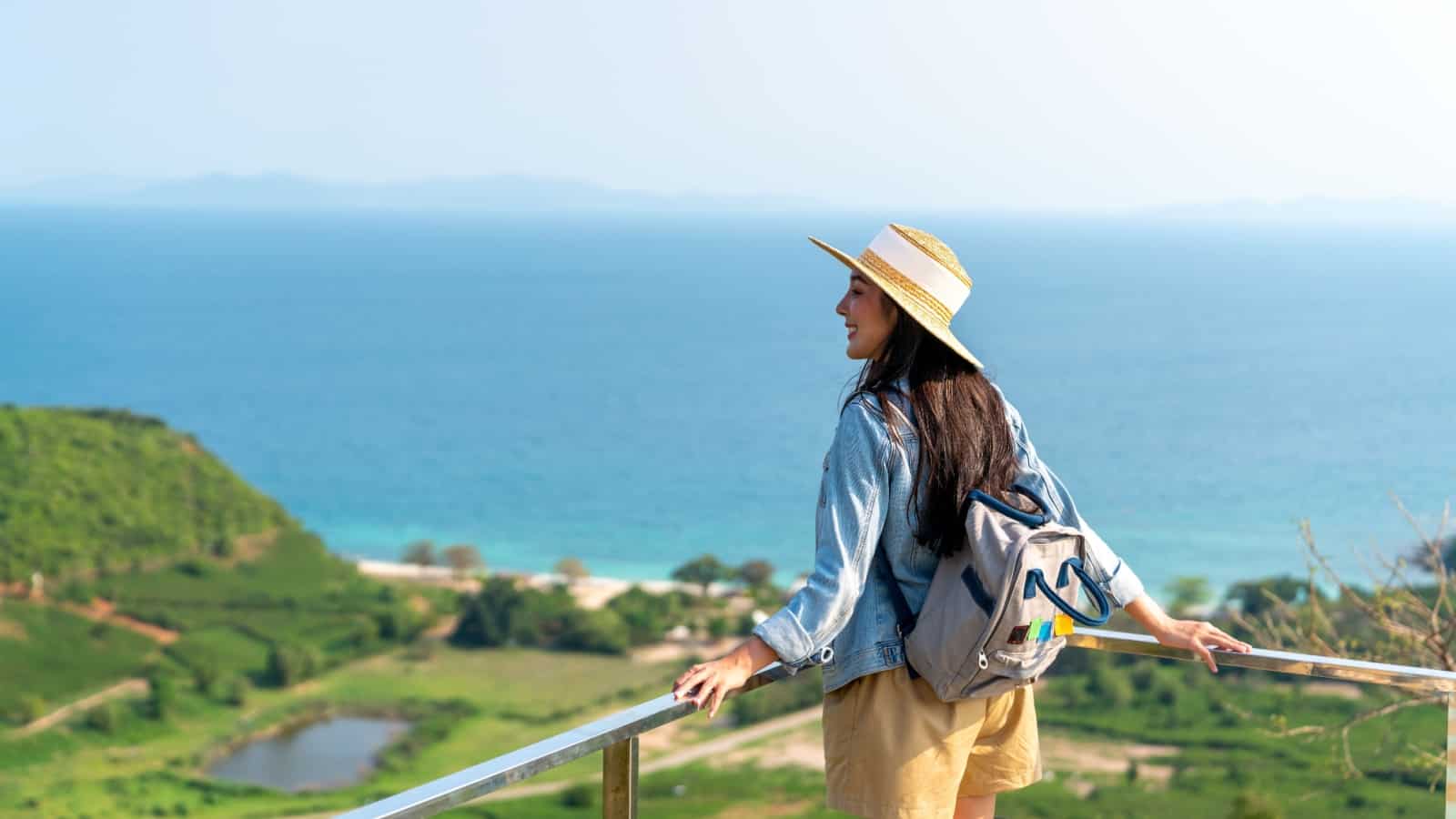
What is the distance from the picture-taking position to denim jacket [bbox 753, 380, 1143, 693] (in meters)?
1.79

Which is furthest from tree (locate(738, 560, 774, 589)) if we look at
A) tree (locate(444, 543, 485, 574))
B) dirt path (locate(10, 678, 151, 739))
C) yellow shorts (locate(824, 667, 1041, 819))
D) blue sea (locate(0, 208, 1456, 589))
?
yellow shorts (locate(824, 667, 1041, 819))

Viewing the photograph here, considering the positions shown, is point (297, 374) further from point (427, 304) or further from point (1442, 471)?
point (1442, 471)

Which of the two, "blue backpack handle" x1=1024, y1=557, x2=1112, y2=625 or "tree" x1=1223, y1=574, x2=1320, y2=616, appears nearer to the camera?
"blue backpack handle" x1=1024, y1=557, x2=1112, y2=625

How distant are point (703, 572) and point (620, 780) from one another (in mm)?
50309

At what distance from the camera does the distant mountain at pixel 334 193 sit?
119 m

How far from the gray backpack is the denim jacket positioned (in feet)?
0.12

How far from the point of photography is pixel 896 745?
6.23 feet

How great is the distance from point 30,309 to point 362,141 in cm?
2520

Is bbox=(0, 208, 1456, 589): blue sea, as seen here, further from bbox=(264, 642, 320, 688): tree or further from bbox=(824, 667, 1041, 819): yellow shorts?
bbox=(824, 667, 1041, 819): yellow shorts

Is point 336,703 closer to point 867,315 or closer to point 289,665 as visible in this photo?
point 289,665

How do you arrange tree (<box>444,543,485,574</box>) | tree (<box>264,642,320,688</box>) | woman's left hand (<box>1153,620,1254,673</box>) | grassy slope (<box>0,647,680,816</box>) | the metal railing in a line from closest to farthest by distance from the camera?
the metal railing, woman's left hand (<box>1153,620,1254,673</box>), grassy slope (<box>0,647,680,816</box>), tree (<box>264,642,320,688</box>), tree (<box>444,543,485,574</box>)

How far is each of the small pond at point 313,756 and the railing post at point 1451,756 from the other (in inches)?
1413

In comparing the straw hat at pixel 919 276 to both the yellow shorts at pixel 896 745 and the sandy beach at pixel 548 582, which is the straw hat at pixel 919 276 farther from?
the sandy beach at pixel 548 582

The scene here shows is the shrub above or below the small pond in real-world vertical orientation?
above
